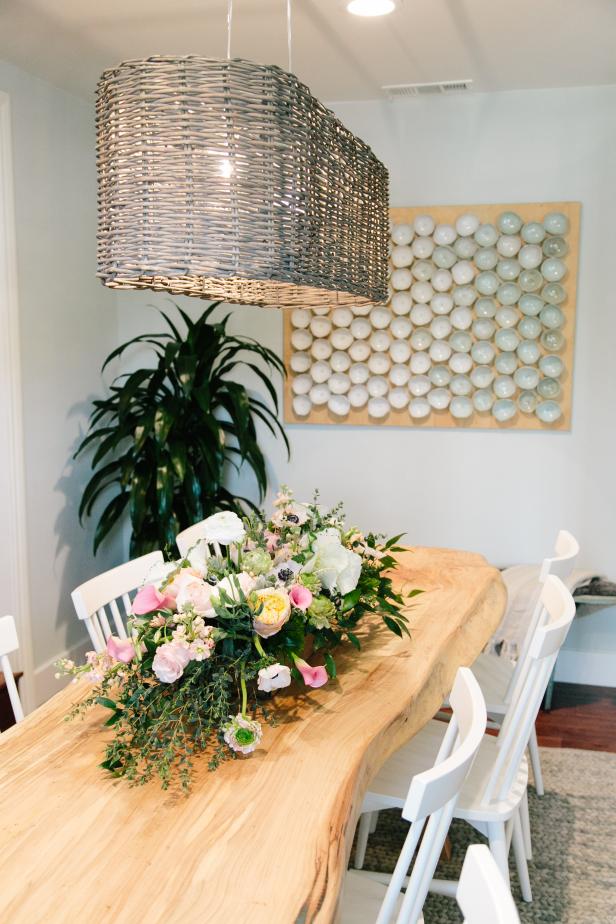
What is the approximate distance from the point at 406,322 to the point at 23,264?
5.69ft

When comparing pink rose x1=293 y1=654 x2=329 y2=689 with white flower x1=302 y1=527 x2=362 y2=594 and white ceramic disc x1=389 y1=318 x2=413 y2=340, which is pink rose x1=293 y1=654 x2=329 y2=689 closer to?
white flower x1=302 y1=527 x2=362 y2=594

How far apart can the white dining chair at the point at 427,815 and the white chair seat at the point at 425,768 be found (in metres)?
0.34

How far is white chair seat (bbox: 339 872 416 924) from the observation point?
164 cm

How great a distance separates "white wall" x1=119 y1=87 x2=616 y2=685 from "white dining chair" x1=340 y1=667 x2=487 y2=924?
102 inches

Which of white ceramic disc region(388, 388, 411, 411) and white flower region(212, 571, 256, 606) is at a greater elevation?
white ceramic disc region(388, 388, 411, 411)

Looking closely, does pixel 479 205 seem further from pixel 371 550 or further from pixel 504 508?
Answer: pixel 371 550

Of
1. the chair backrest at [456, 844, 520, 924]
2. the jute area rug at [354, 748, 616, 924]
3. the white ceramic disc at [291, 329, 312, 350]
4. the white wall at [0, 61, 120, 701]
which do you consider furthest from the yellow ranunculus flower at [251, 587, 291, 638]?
the white ceramic disc at [291, 329, 312, 350]

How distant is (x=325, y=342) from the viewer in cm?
433

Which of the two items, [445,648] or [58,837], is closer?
[58,837]

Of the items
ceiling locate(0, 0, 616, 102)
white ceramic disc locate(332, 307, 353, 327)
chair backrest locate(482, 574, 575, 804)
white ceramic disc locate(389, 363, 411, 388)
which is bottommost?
chair backrest locate(482, 574, 575, 804)

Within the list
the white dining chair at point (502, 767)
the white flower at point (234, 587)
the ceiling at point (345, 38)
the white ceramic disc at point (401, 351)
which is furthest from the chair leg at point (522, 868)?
the ceiling at point (345, 38)

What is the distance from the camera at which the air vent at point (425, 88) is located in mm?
3840

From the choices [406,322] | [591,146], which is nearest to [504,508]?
[406,322]

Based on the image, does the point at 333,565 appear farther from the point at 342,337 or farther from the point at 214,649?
the point at 342,337
